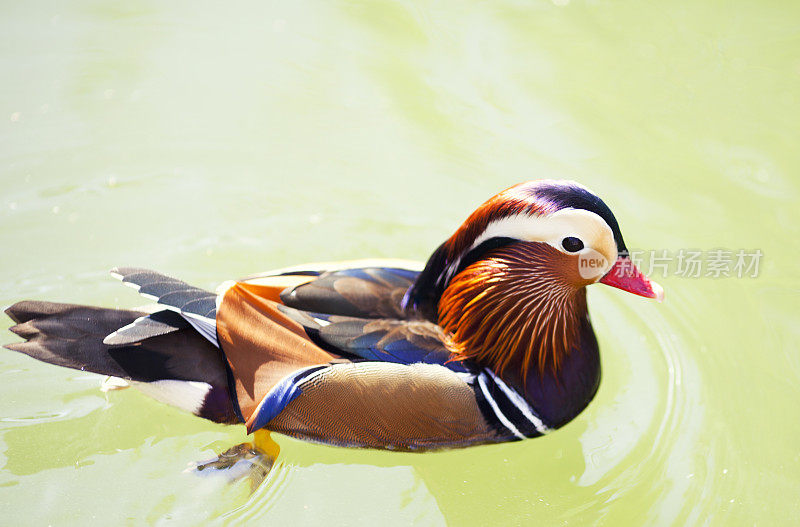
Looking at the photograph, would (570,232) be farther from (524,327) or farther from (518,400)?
(518,400)

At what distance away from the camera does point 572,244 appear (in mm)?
2734

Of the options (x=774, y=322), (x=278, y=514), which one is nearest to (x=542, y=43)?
(x=774, y=322)

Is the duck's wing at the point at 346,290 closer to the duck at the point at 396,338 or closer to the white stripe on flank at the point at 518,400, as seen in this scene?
the duck at the point at 396,338

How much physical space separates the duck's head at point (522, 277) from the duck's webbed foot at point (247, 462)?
800mm

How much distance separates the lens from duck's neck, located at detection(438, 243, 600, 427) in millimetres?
2924

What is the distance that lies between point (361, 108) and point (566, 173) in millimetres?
1379

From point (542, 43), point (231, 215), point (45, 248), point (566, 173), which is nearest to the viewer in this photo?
point (45, 248)

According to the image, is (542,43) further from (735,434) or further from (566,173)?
(735,434)

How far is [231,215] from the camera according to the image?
162 inches

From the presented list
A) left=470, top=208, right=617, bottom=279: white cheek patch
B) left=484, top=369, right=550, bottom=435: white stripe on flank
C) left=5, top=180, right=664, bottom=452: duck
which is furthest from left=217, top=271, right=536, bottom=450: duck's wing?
left=470, top=208, right=617, bottom=279: white cheek patch

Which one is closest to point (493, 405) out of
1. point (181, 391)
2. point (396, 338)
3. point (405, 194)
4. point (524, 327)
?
point (524, 327)

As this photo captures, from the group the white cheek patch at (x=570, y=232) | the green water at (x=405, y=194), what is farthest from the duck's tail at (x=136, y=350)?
the white cheek patch at (x=570, y=232)

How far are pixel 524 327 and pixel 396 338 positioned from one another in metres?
0.53

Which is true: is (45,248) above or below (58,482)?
above
